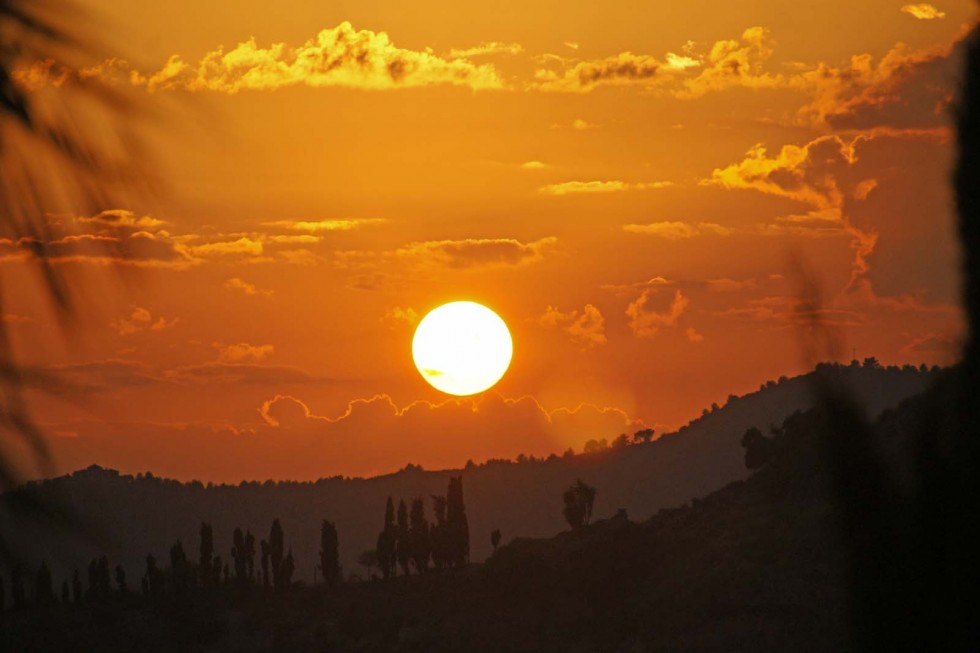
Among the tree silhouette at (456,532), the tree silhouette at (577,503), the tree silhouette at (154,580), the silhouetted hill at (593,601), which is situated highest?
the tree silhouette at (577,503)

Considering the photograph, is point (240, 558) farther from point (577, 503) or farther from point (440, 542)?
point (577, 503)

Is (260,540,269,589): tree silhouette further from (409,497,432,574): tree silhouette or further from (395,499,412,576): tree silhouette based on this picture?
(409,497,432,574): tree silhouette

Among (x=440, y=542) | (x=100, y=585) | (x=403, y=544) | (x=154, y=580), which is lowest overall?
(x=100, y=585)

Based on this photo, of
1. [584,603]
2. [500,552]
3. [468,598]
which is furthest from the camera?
[500,552]

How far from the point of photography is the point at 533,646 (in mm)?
77625

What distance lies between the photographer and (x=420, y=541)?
350 ft

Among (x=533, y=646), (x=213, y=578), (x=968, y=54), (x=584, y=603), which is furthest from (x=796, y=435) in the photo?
(x=968, y=54)

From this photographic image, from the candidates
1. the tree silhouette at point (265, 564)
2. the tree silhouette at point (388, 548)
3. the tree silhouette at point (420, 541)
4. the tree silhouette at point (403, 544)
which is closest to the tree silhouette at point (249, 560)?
the tree silhouette at point (265, 564)

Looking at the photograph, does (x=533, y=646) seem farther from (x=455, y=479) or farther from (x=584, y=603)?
(x=455, y=479)

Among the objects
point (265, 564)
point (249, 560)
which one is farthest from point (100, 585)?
point (249, 560)

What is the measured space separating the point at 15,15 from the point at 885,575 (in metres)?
3.23

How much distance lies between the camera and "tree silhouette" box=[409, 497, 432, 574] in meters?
106

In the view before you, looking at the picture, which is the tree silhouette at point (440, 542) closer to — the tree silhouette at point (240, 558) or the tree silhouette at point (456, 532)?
the tree silhouette at point (456, 532)

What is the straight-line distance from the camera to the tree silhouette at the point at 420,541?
106m
